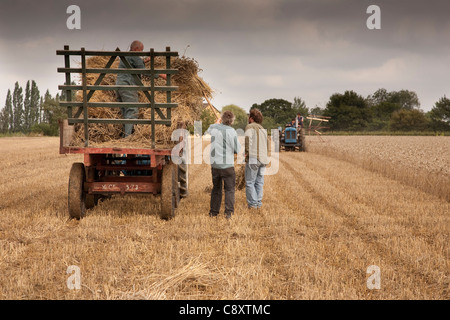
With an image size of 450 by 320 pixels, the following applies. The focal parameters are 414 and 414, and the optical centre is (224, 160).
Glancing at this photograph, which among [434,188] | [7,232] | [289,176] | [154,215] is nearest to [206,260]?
[154,215]

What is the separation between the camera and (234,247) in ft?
18.1

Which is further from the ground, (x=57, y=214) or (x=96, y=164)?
(x=96, y=164)

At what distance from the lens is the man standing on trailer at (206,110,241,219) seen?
7.28 metres

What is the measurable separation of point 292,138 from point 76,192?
61.6ft

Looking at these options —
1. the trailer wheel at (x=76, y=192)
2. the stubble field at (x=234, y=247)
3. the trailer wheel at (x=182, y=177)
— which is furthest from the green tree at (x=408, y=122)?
the trailer wheel at (x=76, y=192)

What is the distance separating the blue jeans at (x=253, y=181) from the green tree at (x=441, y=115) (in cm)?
7102

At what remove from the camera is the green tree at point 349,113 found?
7694cm

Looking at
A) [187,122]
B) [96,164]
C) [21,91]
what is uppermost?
[21,91]

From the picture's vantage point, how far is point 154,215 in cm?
745

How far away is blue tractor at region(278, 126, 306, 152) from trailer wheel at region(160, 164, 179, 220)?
17.9 meters

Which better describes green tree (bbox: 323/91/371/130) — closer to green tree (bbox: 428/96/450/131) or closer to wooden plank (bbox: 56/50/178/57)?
green tree (bbox: 428/96/450/131)

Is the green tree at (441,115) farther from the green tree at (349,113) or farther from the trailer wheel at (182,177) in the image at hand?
the trailer wheel at (182,177)
